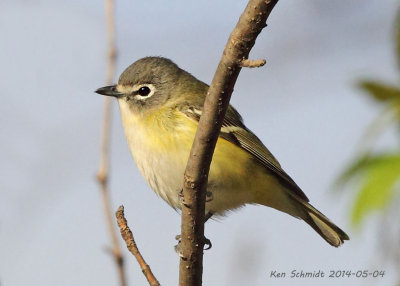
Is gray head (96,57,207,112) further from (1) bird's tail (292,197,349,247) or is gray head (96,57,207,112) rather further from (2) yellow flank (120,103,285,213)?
(1) bird's tail (292,197,349,247)

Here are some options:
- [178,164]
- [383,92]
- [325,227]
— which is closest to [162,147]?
[178,164]

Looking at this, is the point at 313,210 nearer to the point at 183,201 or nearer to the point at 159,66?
the point at 159,66

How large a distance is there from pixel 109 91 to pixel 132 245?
246 centimetres

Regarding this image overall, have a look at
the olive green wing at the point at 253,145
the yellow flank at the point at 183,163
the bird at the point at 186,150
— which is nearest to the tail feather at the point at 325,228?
the bird at the point at 186,150

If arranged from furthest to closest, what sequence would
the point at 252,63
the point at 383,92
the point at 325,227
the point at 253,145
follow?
1. the point at 325,227
2. the point at 253,145
3. the point at 383,92
4. the point at 252,63

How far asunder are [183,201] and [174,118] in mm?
1841

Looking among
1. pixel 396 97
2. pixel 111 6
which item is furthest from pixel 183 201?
pixel 111 6

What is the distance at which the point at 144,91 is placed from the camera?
567cm

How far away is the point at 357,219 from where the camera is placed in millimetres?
2861

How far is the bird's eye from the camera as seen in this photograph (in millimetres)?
5627

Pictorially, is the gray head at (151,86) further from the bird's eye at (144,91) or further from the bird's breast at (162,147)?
the bird's breast at (162,147)

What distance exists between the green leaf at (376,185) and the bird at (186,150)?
2.01 m

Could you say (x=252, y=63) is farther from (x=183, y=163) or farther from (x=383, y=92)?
(x=183, y=163)

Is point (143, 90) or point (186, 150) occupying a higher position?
point (143, 90)
